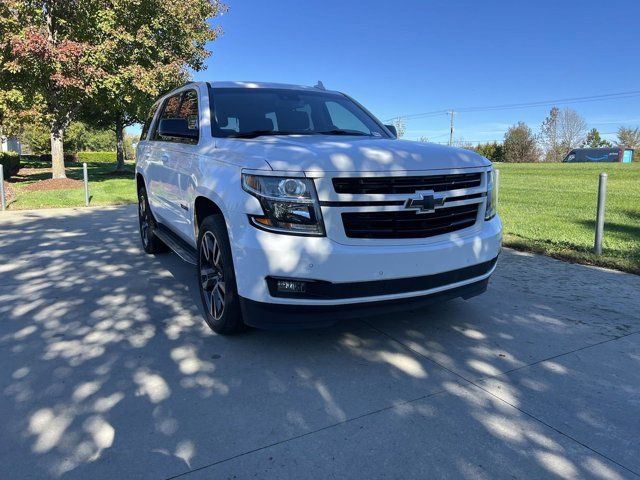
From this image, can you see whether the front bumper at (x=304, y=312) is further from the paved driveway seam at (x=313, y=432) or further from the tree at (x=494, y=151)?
the tree at (x=494, y=151)

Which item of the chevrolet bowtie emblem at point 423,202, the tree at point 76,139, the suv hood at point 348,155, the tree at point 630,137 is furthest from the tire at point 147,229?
the tree at point 630,137

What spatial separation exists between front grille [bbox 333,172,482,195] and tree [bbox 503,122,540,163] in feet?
222

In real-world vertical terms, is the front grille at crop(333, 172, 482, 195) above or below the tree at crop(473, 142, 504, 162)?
below

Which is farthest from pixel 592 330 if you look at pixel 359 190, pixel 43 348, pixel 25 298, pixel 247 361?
pixel 25 298

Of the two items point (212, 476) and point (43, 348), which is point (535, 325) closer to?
point (212, 476)

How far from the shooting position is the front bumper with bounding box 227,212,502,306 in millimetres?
3100

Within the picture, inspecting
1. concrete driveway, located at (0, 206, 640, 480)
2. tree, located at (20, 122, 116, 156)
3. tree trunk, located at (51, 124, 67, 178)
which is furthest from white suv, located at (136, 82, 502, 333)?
tree, located at (20, 122, 116, 156)

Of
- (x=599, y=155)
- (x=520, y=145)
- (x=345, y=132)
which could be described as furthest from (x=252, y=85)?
(x=599, y=155)

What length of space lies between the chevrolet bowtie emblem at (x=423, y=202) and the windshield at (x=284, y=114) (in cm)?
156

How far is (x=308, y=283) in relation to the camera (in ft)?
10.3

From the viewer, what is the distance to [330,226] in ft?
10.3

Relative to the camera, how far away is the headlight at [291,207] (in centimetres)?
312

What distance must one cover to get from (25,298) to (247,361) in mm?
2670

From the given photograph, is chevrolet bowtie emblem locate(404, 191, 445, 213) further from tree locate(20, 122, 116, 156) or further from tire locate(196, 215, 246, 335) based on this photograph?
tree locate(20, 122, 116, 156)
